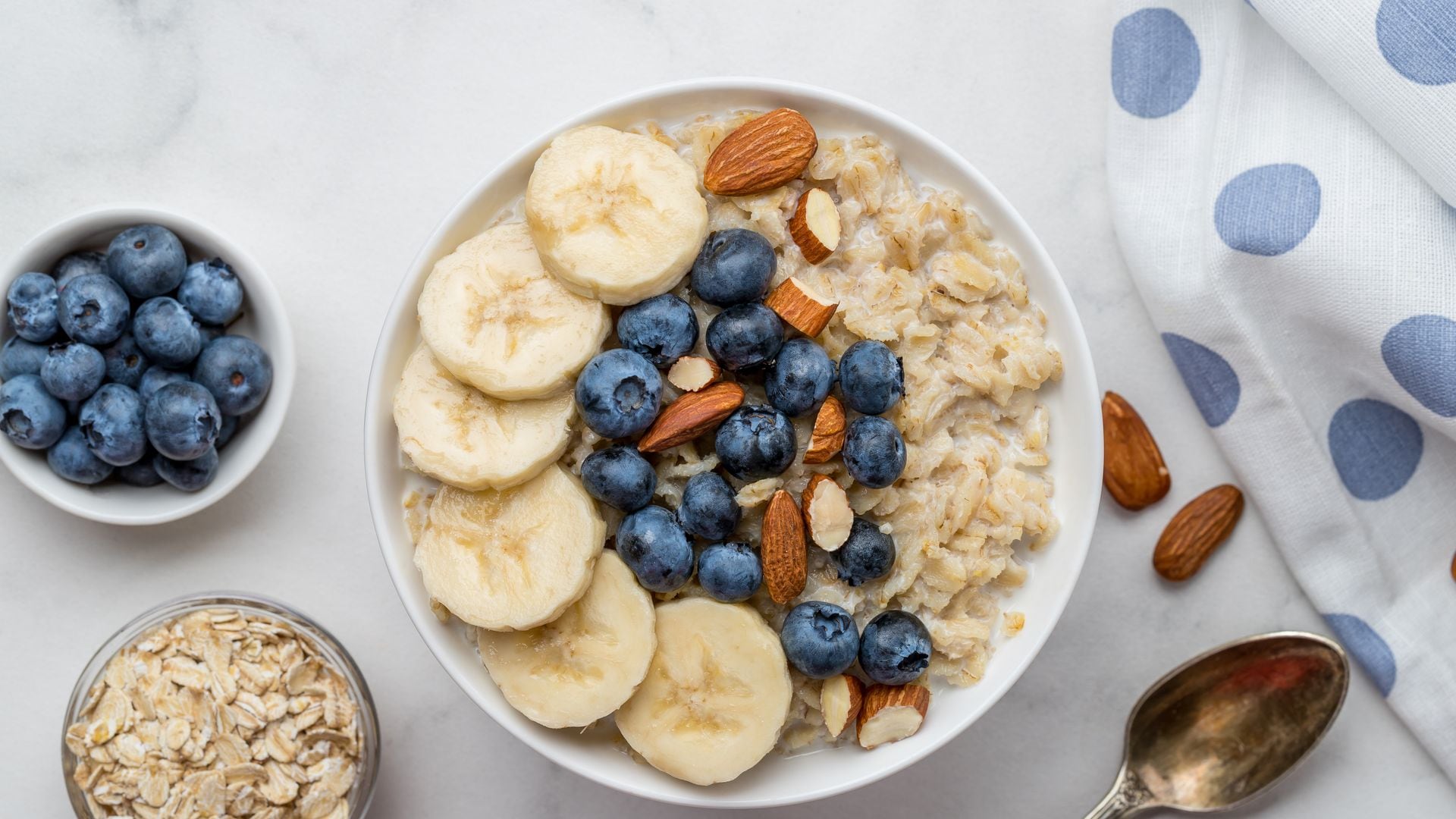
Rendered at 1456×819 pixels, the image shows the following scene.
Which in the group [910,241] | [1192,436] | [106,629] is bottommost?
[106,629]

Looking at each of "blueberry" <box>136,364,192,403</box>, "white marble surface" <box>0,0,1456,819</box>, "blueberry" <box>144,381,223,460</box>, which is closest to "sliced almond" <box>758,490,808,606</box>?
"white marble surface" <box>0,0,1456,819</box>

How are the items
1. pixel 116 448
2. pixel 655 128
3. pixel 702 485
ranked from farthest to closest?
1. pixel 116 448
2. pixel 655 128
3. pixel 702 485

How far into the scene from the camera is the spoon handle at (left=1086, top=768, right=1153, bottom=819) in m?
1.83

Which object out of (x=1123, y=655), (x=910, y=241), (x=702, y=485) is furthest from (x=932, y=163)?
(x=1123, y=655)

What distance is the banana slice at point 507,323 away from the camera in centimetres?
143

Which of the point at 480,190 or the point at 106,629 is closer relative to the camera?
the point at 480,190

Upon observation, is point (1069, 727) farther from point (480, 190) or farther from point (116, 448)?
point (116, 448)

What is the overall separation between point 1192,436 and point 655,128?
1047 mm

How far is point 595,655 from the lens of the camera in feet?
4.81

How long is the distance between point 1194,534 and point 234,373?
157 centimetres

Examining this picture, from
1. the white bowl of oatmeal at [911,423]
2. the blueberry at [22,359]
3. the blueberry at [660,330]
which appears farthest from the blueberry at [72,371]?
the blueberry at [660,330]

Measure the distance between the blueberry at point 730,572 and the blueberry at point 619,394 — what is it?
7.4 inches

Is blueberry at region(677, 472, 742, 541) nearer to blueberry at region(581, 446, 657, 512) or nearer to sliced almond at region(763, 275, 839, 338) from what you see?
blueberry at region(581, 446, 657, 512)

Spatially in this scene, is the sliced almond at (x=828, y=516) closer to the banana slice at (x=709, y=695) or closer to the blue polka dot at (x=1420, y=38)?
the banana slice at (x=709, y=695)
